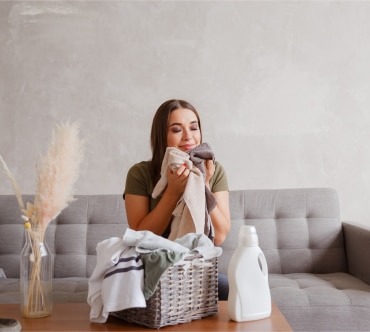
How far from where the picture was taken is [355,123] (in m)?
2.75

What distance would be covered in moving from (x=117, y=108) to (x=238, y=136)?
2.13 ft

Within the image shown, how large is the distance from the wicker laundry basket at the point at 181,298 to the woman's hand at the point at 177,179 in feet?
1.38

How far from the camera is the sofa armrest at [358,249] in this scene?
212 cm

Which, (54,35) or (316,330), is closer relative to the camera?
(316,330)

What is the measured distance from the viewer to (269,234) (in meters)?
2.36

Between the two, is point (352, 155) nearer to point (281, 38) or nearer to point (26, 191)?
point (281, 38)

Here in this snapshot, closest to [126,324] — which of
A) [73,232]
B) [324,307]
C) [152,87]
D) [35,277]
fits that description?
[35,277]

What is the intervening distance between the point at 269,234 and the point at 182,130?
85cm

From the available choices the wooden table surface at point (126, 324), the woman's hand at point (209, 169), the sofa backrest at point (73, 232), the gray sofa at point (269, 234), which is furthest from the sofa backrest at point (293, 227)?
the wooden table surface at point (126, 324)

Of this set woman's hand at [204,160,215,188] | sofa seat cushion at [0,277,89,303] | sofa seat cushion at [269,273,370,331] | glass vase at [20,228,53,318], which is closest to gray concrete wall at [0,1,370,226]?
sofa seat cushion at [0,277,89,303]

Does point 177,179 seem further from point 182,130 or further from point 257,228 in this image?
point 257,228

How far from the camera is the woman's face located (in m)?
1.71

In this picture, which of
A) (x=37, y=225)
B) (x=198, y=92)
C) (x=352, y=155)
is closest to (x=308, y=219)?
(x=352, y=155)

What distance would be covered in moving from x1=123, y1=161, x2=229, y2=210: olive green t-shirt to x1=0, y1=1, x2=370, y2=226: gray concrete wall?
956 mm
